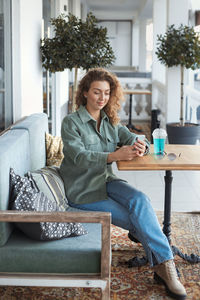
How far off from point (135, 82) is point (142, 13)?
11.7 feet

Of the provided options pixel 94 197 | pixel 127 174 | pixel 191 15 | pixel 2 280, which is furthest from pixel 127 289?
pixel 191 15

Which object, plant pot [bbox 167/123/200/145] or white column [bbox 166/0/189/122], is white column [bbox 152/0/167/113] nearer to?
white column [bbox 166/0/189/122]

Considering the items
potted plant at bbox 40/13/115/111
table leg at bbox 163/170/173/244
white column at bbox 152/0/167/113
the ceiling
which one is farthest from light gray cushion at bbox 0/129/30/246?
the ceiling

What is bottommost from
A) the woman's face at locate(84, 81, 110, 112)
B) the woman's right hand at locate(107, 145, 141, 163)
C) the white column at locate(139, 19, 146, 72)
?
the woman's right hand at locate(107, 145, 141, 163)

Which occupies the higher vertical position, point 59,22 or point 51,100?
point 59,22

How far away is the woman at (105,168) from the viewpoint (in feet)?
8.27

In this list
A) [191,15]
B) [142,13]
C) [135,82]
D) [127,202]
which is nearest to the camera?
[127,202]

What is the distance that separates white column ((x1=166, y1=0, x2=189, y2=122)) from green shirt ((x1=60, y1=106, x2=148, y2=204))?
499cm

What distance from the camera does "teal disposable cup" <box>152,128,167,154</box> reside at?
9.11ft

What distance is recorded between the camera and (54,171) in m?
2.93

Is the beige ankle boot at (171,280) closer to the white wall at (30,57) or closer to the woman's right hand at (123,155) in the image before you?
the woman's right hand at (123,155)

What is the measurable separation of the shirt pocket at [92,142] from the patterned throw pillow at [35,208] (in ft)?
1.63

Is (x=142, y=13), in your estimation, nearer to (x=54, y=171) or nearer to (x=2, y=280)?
(x=54, y=171)

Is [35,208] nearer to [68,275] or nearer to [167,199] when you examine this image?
[68,275]
